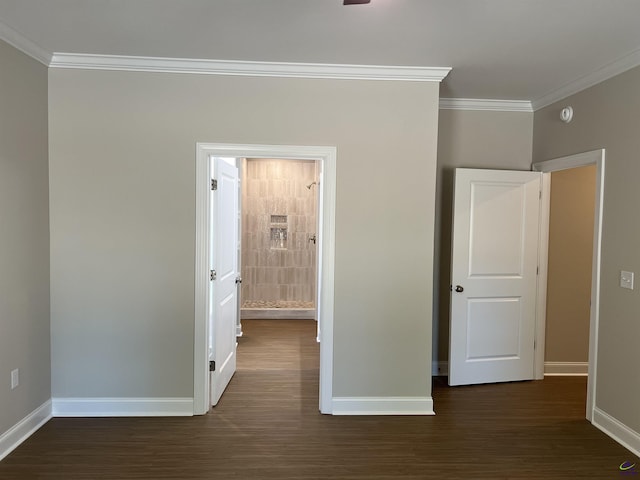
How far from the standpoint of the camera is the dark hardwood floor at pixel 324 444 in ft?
8.09

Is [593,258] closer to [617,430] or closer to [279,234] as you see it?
[617,430]

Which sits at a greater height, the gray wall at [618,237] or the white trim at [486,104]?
the white trim at [486,104]

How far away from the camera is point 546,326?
403cm

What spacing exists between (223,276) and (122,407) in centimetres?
121

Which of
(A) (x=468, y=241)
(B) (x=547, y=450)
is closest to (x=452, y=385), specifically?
(B) (x=547, y=450)

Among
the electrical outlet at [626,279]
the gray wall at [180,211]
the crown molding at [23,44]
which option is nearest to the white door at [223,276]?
the gray wall at [180,211]

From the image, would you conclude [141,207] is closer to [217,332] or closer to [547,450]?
[217,332]

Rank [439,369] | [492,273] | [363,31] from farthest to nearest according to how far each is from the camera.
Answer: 1. [439,369]
2. [492,273]
3. [363,31]

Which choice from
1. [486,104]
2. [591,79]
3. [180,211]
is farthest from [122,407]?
[591,79]

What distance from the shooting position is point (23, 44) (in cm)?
263

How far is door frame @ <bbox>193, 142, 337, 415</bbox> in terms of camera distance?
3.05m

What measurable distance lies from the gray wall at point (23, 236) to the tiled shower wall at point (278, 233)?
3808mm

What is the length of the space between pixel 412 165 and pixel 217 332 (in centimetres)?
201

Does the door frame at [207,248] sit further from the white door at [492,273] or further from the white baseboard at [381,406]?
the white door at [492,273]
